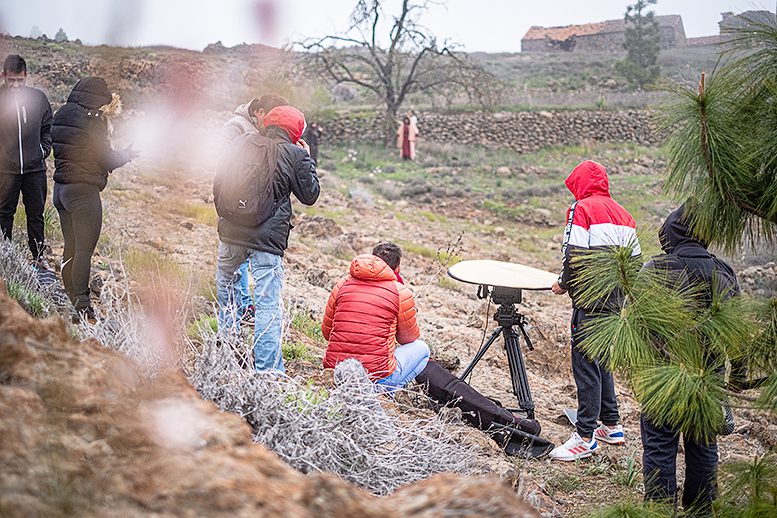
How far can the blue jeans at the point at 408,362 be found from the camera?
4.43m

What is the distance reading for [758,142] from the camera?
95.4 inches

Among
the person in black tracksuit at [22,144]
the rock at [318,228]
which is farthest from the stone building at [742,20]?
the rock at [318,228]

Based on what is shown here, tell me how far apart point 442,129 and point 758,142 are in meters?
26.2

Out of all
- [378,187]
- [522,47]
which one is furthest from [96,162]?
[522,47]

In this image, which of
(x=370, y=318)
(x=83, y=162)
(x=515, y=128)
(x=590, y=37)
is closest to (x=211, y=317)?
(x=83, y=162)

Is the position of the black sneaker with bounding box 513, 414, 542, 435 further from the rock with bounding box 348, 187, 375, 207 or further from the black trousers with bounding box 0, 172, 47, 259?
the rock with bounding box 348, 187, 375, 207

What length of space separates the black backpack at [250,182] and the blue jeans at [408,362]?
3.72 ft

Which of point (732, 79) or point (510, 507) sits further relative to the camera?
point (732, 79)

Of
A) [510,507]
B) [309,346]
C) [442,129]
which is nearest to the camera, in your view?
[510,507]

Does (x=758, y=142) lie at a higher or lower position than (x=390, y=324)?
higher

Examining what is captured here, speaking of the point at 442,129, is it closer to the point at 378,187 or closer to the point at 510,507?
the point at 378,187

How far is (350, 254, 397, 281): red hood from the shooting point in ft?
13.9

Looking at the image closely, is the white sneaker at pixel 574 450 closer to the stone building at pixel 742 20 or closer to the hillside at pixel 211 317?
the hillside at pixel 211 317

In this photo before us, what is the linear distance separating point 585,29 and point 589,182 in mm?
67571
